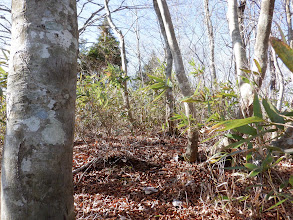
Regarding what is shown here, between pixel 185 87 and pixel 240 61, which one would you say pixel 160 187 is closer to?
pixel 185 87

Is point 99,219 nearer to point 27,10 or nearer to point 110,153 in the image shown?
point 110,153

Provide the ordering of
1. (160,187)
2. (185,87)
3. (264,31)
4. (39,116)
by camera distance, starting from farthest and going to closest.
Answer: (185,87), (160,187), (264,31), (39,116)

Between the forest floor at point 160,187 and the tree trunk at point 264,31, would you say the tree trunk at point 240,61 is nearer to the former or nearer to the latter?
the tree trunk at point 264,31

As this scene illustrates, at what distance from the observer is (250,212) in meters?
1.17

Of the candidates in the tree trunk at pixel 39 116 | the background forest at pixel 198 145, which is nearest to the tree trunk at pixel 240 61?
the background forest at pixel 198 145

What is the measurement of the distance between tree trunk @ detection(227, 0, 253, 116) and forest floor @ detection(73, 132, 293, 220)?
50cm

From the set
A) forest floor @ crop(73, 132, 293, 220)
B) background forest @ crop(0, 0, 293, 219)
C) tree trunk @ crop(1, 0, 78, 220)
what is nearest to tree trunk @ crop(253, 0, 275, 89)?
background forest @ crop(0, 0, 293, 219)

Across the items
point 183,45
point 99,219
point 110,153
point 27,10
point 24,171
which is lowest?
point 99,219

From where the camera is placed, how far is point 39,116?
0.75 m

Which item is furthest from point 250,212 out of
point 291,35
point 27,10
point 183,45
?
point 183,45

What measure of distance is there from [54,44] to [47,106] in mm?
253

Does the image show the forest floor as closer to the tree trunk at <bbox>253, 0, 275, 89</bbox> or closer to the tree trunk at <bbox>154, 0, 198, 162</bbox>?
the tree trunk at <bbox>154, 0, 198, 162</bbox>

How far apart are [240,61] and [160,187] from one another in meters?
1.23

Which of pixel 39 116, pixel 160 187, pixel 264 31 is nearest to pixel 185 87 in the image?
pixel 264 31
